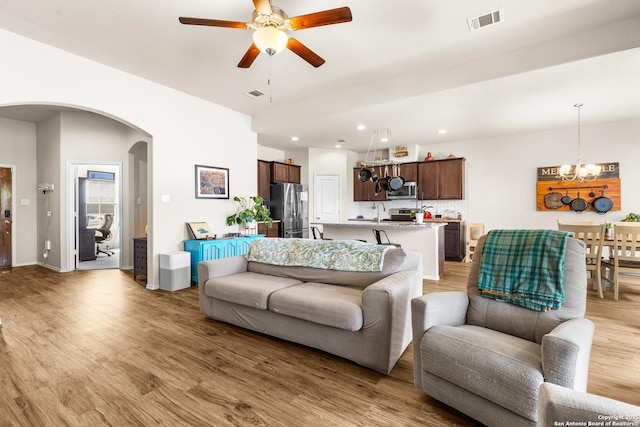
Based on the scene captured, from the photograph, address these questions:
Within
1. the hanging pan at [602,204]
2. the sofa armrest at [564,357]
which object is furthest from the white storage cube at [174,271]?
the hanging pan at [602,204]

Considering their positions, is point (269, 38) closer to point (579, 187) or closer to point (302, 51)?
point (302, 51)

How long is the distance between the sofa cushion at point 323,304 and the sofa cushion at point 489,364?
0.55 metres

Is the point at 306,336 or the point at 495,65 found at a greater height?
the point at 495,65

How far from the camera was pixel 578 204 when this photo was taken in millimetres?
6098

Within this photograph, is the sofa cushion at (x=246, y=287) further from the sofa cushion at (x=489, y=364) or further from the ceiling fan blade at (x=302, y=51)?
the ceiling fan blade at (x=302, y=51)

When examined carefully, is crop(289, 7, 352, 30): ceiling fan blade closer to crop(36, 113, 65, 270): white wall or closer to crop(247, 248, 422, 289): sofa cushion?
crop(247, 248, 422, 289): sofa cushion

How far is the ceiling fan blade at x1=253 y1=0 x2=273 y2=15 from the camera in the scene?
7.30 feet

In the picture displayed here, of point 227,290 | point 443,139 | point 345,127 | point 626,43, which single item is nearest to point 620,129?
point 443,139

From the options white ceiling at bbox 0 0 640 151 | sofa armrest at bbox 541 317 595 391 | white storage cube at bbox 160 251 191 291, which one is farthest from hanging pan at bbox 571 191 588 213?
white storage cube at bbox 160 251 191 291

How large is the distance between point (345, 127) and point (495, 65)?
9.04 feet

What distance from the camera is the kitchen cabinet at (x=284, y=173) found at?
23.7ft

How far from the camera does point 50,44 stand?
3.43 m

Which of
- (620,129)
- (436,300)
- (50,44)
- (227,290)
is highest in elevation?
(50,44)

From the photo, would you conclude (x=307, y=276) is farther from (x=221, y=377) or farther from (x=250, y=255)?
(x=221, y=377)
